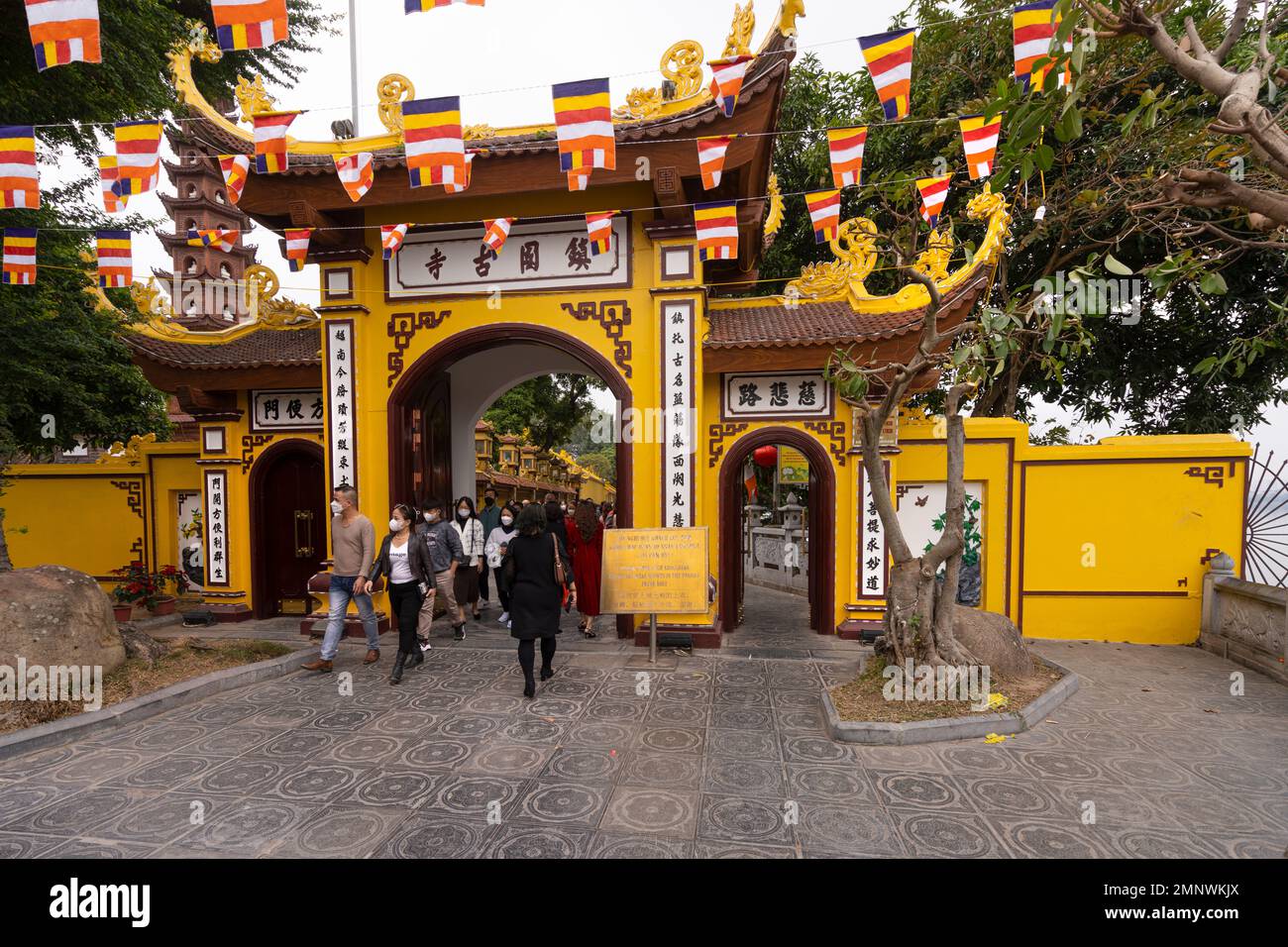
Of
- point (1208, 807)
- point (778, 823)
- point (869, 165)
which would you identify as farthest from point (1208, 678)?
point (869, 165)

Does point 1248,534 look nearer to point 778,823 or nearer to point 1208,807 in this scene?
point 1208,807

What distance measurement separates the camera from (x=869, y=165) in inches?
475

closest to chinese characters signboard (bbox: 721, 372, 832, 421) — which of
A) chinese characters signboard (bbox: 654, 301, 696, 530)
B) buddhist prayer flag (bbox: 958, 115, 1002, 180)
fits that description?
chinese characters signboard (bbox: 654, 301, 696, 530)

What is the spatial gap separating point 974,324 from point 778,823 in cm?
382

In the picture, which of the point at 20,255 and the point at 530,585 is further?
the point at 20,255

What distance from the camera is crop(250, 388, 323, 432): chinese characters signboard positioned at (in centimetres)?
846

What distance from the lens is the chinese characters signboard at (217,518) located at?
8641mm

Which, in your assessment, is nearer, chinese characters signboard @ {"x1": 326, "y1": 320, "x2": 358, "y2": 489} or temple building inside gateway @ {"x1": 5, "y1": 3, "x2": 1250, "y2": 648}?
temple building inside gateway @ {"x1": 5, "y1": 3, "x2": 1250, "y2": 648}

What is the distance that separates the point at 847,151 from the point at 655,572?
4.85 metres

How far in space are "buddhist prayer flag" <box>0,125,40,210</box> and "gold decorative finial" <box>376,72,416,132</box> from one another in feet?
11.0

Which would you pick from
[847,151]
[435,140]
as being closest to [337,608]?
[435,140]

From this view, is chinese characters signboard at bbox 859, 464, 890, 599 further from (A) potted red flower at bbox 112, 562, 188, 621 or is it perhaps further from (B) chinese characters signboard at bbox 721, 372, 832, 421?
(A) potted red flower at bbox 112, 562, 188, 621

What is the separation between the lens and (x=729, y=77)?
557 cm

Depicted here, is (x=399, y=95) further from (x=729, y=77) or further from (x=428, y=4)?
(x=729, y=77)
